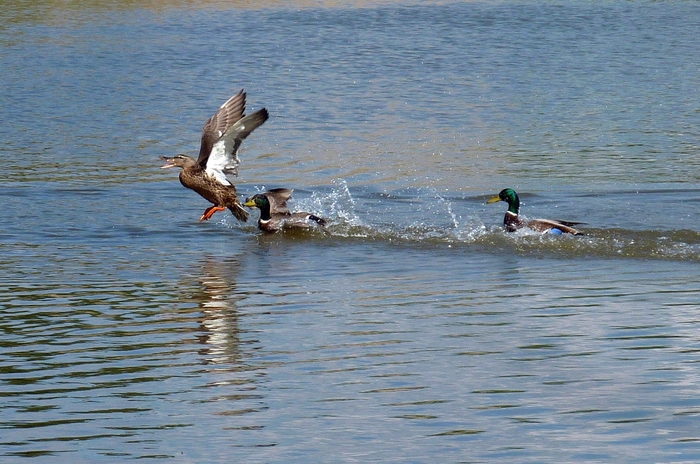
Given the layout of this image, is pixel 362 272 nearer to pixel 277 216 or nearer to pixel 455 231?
pixel 455 231

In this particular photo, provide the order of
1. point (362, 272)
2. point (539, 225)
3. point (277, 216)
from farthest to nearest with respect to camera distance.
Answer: point (277, 216)
point (539, 225)
point (362, 272)

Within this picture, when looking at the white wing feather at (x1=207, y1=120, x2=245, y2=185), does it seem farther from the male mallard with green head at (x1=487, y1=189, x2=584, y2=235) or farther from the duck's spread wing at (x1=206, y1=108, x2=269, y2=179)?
the male mallard with green head at (x1=487, y1=189, x2=584, y2=235)

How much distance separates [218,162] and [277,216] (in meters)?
0.90

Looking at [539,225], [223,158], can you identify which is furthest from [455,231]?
[223,158]

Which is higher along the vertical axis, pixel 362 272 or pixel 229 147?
pixel 229 147

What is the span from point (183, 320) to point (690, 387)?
371 cm

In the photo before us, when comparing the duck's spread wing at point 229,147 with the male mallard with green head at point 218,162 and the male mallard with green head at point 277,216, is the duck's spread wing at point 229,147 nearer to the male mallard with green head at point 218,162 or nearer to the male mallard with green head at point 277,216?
the male mallard with green head at point 218,162

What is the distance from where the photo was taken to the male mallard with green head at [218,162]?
44.0ft

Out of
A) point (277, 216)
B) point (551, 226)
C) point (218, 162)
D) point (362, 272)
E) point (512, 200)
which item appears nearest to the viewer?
point (362, 272)

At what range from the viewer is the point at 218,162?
1373 cm

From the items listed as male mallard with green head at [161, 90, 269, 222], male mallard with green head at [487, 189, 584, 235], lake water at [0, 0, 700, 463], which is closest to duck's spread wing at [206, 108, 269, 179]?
male mallard with green head at [161, 90, 269, 222]

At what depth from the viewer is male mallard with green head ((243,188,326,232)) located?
44.0 feet

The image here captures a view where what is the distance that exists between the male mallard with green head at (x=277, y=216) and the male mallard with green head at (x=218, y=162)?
27 cm

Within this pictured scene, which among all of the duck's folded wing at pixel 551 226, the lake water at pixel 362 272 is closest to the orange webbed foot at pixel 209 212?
the lake water at pixel 362 272
